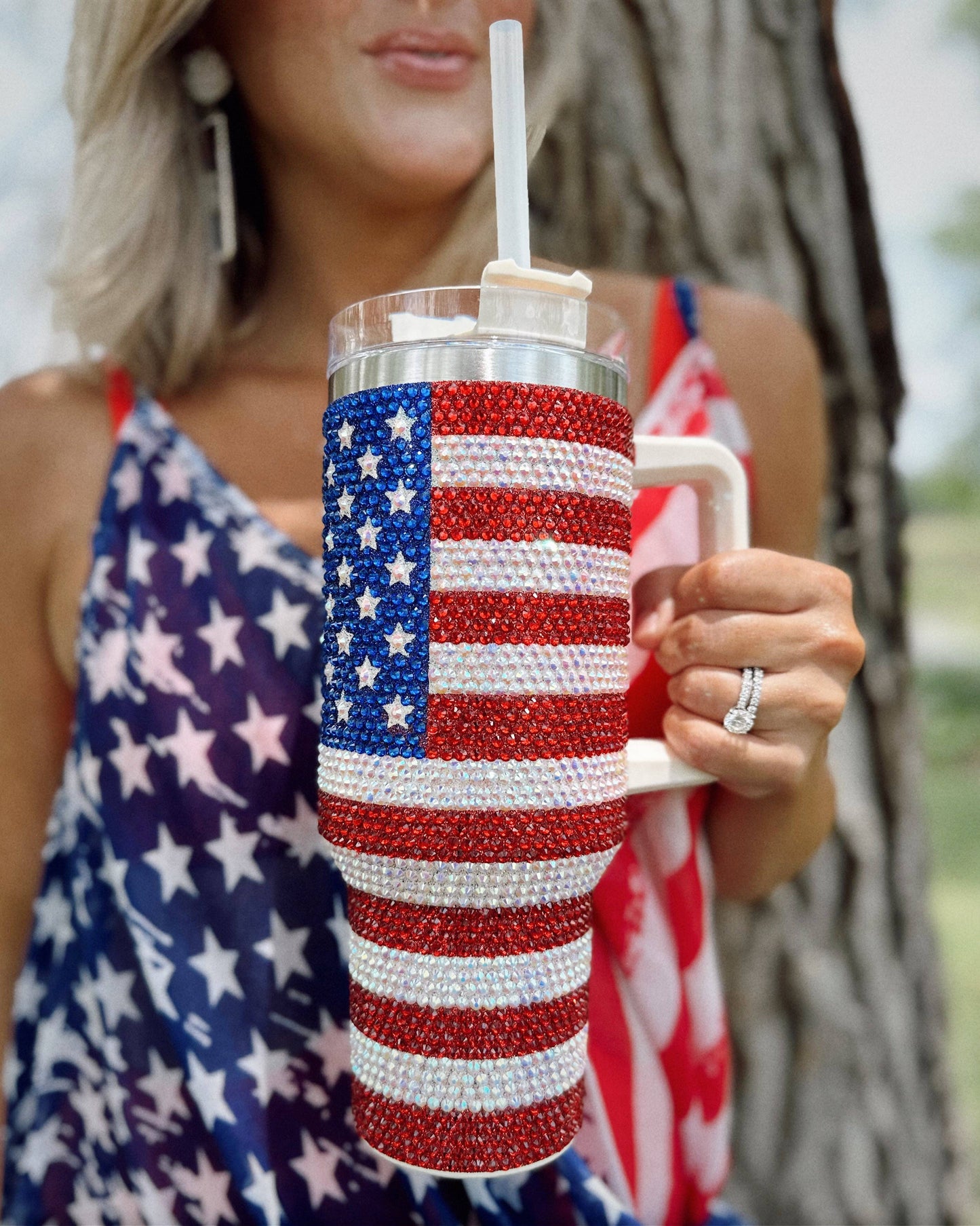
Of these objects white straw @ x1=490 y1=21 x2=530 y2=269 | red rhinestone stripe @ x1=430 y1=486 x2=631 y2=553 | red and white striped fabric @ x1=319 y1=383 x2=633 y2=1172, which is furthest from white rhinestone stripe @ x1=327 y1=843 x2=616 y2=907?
white straw @ x1=490 y1=21 x2=530 y2=269

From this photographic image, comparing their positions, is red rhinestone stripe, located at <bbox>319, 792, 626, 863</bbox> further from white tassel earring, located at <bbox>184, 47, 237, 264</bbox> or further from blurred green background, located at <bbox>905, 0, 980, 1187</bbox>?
blurred green background, located at <bbox>905, 0, 980, 1187</bbox>

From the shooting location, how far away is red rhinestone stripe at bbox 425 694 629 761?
31 cm

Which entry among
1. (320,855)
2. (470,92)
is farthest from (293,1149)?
(470,92)

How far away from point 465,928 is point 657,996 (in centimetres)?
25

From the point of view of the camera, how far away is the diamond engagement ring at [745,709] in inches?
15.5

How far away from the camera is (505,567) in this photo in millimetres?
305

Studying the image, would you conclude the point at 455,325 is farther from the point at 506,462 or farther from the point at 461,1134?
the point at 461,1134

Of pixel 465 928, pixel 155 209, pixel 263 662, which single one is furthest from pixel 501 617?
pixel 155 209

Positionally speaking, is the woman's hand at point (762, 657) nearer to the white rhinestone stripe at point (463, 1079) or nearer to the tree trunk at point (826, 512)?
the white rhinestone stripe at point (463, 1079)

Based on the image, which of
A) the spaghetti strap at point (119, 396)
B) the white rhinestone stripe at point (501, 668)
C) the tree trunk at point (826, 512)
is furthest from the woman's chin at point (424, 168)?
the white rhinestone stripe at point (501, 668)

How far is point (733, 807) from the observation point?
0.55 metres

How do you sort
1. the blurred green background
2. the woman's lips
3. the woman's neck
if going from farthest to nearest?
the blurred green background < the woman's neck < the woman's lips

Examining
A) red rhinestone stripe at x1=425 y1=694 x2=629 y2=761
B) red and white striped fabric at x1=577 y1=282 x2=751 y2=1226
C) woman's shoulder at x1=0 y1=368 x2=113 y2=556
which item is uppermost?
woman's shoulder at x1=0 y1=368 x2=113 y2=556

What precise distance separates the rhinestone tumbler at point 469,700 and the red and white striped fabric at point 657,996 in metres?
0.15
